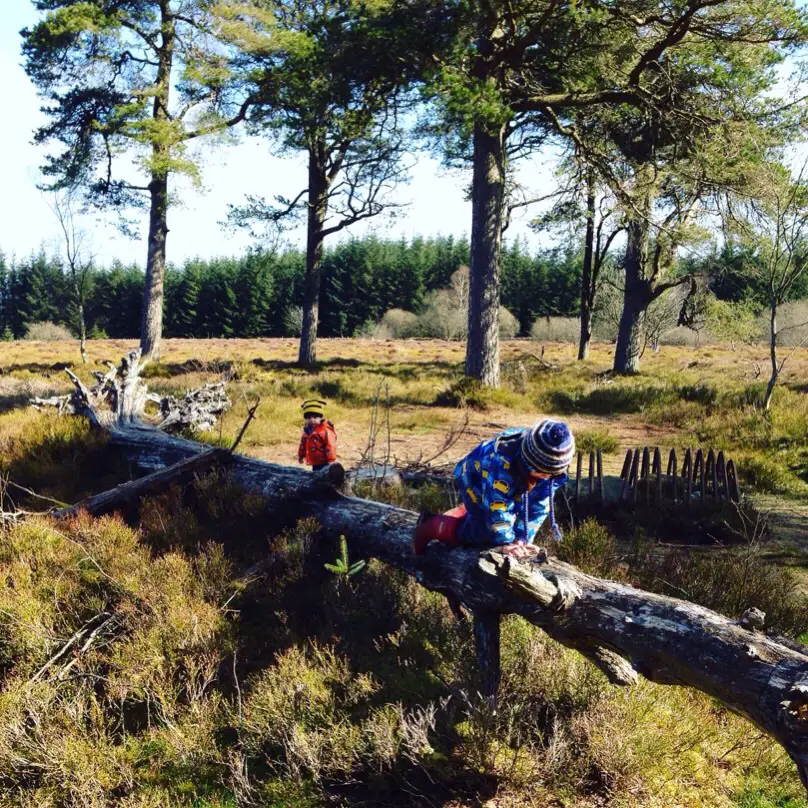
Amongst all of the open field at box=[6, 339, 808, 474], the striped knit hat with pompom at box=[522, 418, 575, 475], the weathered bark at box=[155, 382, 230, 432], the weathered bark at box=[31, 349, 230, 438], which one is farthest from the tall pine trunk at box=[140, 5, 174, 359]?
the striped knit hat with pompom at box=[522, 418, 575, 475]

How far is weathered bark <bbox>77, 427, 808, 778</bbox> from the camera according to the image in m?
2.66

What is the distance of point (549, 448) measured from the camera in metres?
3.43

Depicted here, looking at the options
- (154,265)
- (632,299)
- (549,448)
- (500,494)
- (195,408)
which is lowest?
(195,408)

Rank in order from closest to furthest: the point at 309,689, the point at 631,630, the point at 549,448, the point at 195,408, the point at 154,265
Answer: the point at 631,630, the point at 549,448, the point at 309,689, the point at 195,408, the point at 154,265

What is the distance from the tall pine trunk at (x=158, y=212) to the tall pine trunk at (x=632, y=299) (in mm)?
12768

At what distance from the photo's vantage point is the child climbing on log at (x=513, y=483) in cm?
346

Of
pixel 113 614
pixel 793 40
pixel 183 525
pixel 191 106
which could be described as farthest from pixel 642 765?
pixel 191 106

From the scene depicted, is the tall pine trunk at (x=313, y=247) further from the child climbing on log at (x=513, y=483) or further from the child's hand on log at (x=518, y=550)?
the child's hand on log at (x=518, y=550)

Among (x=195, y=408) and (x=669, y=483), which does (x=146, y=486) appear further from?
(x=669, y=483)

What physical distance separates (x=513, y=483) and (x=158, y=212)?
18037 mm

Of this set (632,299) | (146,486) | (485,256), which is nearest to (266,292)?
(632,299)

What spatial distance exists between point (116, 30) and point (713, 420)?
1725 centimetres

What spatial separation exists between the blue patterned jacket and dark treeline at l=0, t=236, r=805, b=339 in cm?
5574

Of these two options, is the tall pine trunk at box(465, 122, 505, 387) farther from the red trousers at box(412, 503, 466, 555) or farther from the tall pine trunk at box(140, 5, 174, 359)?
the red trousers at box(412, 503, 466, 555)
